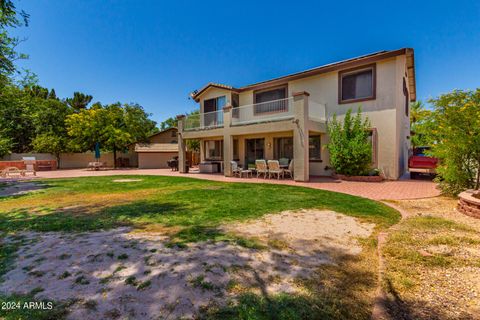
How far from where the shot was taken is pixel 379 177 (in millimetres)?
12023

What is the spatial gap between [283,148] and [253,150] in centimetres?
256

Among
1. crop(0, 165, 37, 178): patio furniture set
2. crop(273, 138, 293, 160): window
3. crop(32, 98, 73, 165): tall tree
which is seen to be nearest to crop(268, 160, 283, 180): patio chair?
crop(273, 138, 293, 160): window

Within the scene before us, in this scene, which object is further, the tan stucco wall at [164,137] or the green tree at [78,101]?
the green tree at [78,101]

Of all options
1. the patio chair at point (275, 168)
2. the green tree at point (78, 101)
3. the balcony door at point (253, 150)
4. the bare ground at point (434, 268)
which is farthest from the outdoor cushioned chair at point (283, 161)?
the green tree at point (78, 101)

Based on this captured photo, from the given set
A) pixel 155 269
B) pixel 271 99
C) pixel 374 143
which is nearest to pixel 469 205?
pixel 155 269

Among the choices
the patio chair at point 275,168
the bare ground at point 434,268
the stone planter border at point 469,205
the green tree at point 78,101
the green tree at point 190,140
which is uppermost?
the green tree at point 78,101

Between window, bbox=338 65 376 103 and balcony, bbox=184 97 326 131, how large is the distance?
1.41m

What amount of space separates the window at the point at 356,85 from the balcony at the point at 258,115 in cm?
141

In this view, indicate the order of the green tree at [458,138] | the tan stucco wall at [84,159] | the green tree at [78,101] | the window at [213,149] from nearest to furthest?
the green tree at [458,138]
the window at [213,149]
the tan stucco wall at [84,159]
the green tree at [78,101]

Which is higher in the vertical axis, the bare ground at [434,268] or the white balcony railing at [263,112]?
the white balcony railing at [263,112]

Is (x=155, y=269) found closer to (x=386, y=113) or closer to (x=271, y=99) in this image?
(x=386, y=113)

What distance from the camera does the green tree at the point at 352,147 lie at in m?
12.1

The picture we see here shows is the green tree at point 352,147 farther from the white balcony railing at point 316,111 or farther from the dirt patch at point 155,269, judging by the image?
the dirt patch at point 155,269

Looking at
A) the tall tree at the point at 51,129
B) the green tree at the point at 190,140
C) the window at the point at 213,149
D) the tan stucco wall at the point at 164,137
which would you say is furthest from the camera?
the tan stucco wall at the point at 164,137
